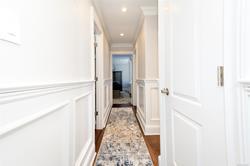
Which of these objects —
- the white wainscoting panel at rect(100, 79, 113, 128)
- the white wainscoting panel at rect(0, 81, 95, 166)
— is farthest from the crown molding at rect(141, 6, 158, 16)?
the white wainscoting panel at rect(0, 81, 95, 166)

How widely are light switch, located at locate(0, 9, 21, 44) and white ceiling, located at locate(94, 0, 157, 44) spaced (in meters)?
2.10

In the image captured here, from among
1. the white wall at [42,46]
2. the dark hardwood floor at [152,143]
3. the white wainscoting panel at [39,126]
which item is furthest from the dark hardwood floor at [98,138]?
the white wall at [42,46]

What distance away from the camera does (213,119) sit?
78 cm

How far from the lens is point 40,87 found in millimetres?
806

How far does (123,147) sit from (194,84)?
1.74m

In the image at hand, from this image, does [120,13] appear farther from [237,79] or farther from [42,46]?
[237,79]

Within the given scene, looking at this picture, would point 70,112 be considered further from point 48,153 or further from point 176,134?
point 176,134

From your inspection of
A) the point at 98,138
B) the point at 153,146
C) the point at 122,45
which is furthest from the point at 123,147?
the point at 122,45

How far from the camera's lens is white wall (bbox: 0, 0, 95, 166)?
1.98 feet

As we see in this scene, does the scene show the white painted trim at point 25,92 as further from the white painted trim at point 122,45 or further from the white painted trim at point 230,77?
the white painted trim at point 122,45

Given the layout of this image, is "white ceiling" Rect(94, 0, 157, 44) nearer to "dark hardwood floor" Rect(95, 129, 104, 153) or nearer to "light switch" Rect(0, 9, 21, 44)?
"light switch" Rect(0, 9, 21, 44)

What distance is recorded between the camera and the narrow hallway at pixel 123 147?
6.41 ft

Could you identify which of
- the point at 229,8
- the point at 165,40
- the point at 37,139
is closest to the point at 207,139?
the point at 229,8

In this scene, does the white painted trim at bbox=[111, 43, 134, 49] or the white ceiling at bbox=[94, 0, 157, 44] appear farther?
the white painted trim at bbox=[111, 43, 134, 49]
